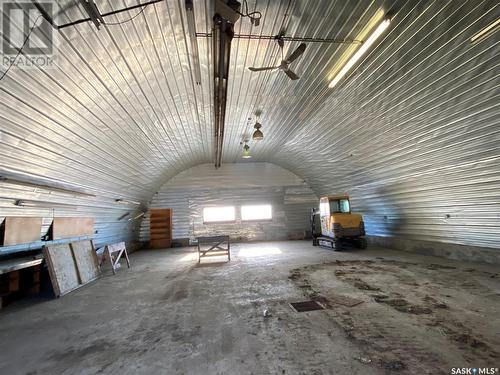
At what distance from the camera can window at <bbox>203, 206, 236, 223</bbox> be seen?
38.9ft

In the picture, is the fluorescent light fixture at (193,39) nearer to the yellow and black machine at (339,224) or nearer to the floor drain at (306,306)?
the floor drain at (306,306)

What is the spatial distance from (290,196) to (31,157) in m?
10.1

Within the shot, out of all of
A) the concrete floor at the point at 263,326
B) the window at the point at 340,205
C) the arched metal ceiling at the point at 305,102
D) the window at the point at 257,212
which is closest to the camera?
the concrete floor at the point at 263,326

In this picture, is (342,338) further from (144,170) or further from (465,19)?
(144,170)

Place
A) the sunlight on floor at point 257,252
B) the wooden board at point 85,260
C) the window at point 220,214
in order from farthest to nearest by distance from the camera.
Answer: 1. the window at point 220,214
2. the sunlight on floor at point 257,252
3. the wooden board at point 85,260

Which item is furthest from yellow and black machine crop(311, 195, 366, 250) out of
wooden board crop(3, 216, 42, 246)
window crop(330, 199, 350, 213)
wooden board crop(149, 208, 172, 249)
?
wooden board crop(3, 216, 42, 246)

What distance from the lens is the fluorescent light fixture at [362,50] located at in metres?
2.86

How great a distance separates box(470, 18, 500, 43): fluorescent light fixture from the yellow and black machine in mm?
5859

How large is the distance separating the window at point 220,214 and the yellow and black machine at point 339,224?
14.0ft

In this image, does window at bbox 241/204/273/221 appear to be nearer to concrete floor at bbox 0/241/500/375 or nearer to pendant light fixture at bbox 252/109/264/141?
pendant light fixture at bbox 252/109/264/141

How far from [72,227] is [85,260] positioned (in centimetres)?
79

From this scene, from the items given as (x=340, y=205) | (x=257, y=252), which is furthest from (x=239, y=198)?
(x=340, y=205)

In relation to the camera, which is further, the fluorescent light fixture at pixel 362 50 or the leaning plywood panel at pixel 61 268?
the leaning plywood panel at pixel 61 268

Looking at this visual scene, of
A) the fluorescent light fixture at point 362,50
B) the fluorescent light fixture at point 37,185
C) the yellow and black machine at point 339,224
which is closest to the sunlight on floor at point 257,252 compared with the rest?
the yellow and black machine at point 339,224
